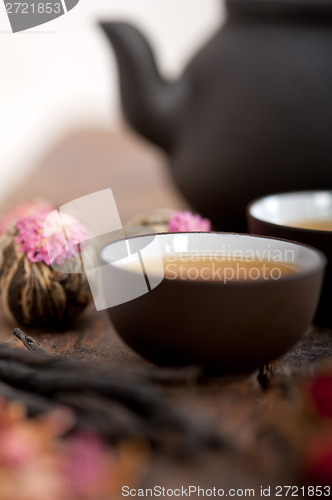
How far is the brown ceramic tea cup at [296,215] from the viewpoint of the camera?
0.73m

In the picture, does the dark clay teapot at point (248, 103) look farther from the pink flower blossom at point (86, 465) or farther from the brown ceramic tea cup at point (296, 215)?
the pink flower blossom at point (86, 465)

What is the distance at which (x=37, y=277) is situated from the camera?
2.35ft

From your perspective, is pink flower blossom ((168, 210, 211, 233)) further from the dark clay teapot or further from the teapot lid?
the teapot lid

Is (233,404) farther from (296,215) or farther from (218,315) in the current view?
(296,215)

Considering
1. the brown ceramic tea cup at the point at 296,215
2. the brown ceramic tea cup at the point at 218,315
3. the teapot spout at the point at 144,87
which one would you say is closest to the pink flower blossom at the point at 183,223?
the brown ceramic tea cup at the point at 296,215

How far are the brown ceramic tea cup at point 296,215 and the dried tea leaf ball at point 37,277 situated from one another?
0.20 meters

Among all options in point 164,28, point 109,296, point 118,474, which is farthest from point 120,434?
point 164,28

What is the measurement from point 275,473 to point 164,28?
1844 millimetres

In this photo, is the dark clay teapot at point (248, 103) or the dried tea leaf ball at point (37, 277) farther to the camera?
the dark clay teapot at point (248, 103)

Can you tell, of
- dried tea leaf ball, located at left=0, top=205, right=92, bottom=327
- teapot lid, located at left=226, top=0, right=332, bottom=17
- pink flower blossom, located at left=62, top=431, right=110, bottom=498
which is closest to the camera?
pink flower blossom, located at left=62, top=431, right=110, bottom=498

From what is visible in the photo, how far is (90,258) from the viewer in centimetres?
75

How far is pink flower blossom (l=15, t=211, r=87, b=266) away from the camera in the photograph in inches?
28.4

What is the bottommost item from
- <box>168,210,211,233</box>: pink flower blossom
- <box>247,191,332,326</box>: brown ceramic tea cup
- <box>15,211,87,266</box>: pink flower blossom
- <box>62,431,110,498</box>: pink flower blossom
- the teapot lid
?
<box>247,191,332,326</box>: brown ceramic tea cup

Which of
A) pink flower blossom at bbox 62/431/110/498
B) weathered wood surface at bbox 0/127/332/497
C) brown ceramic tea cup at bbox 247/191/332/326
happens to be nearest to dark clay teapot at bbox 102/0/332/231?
brown ceramic tea cup at bbox 247/191/332/326
